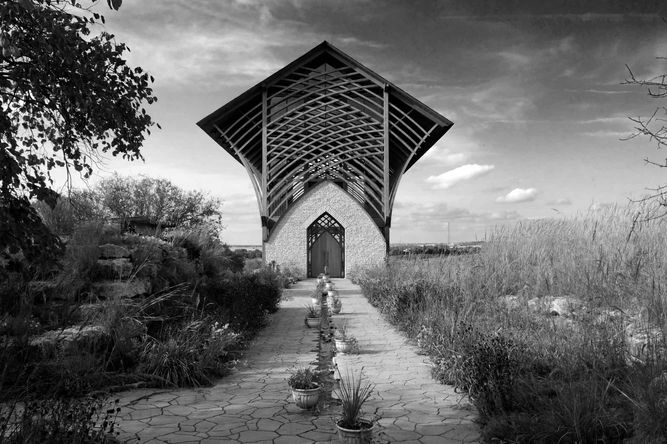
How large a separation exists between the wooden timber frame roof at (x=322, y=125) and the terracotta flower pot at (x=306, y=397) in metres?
17.8

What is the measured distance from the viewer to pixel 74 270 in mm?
7434

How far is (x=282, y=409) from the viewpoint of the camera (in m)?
4.86

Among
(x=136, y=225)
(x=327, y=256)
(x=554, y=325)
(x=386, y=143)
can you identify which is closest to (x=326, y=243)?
(x=327, y=256)

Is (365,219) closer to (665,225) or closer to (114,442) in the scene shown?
(665,225)

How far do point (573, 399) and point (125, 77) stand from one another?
5.29 meters

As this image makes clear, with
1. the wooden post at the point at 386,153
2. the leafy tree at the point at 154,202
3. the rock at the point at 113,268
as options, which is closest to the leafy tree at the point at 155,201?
the leafy tree at the point at 154,202

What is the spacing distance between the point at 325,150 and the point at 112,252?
1589 centimetres

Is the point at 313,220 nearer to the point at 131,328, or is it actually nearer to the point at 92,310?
the point at 92,310

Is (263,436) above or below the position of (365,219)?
below

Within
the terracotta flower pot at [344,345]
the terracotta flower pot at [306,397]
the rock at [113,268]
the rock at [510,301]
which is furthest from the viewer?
the rock at [113,268]

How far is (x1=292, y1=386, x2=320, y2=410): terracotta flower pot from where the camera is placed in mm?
4699

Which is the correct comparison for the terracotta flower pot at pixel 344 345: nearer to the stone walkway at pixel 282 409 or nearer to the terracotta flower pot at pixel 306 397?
the stone walkway at pixel 282 409

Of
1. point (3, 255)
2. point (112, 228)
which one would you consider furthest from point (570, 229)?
point (3, 255)

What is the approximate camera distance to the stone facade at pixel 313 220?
74.9 feet
